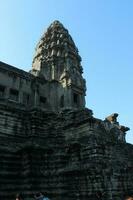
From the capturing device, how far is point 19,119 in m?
24.5

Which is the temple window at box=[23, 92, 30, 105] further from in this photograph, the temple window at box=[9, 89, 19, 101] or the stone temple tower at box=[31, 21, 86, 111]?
the stone temple tower at box=[31, 21, 86, 111]

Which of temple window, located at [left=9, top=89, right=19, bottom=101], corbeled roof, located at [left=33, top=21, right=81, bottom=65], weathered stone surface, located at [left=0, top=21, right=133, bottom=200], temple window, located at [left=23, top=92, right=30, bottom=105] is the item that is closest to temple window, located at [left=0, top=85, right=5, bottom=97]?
weathered stone surface, located at [left=0, top=21, right=133, bottom=200]

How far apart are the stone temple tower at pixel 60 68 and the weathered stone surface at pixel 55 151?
1.02m

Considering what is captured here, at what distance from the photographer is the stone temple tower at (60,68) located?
105 feet

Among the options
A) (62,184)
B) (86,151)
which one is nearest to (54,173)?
(62,184)

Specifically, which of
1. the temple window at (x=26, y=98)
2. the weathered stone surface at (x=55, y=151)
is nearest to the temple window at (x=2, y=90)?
the weathered stone surface at (x=55, y=151)

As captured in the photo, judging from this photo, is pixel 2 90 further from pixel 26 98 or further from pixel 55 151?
pixel 55 151

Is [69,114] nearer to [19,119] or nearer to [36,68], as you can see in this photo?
[19,119]

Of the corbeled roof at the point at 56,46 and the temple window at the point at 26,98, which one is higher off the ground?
the corbeled roof at the point at 56,46

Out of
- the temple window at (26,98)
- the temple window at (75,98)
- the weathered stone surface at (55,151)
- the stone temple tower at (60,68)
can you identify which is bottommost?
the weathered stone surface at (55,151)

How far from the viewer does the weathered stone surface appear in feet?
63.9

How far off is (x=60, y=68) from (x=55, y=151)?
48.6ft

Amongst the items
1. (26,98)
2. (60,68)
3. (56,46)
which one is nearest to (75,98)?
(60,68)

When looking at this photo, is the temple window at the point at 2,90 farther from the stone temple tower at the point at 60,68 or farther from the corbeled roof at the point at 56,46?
the corbeled roof at the point at 56,46
